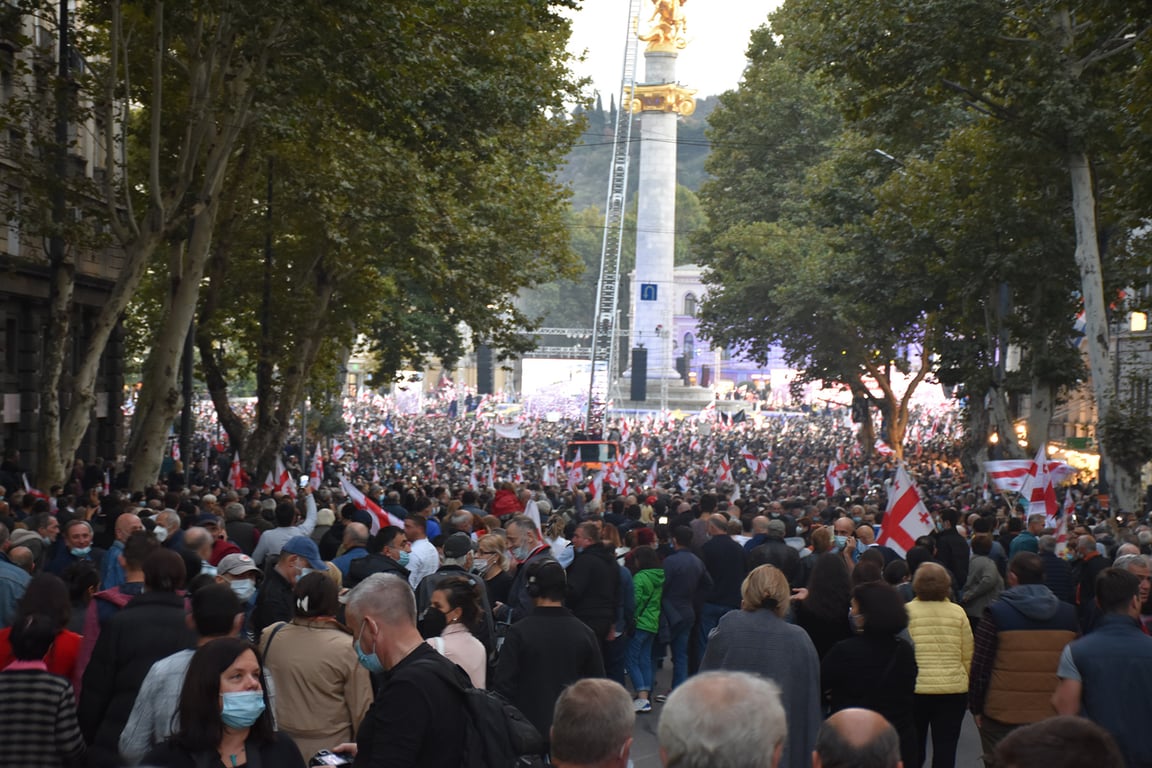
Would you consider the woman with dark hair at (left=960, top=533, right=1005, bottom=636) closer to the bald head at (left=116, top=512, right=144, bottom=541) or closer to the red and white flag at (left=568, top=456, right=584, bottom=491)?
the bald head at (left=116, top=512, right=144, bottom=541)

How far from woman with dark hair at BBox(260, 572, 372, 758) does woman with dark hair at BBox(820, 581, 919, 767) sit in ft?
6.95

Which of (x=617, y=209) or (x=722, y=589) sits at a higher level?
(x=617, y=209)

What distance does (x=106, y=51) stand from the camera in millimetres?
22562

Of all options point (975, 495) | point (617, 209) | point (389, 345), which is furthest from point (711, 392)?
point (975, 495)

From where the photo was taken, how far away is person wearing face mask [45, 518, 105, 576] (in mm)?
9953

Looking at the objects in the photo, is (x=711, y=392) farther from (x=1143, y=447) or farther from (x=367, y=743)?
(x=367, y=743)

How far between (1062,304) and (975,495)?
4.17 m

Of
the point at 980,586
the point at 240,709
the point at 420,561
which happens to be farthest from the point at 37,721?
the point at 980,586

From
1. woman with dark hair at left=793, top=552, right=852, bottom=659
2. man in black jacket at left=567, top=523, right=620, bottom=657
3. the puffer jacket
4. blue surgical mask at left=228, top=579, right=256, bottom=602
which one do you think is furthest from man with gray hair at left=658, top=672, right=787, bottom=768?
man in black jacket at left=567, top=523, right=620, bottom=657

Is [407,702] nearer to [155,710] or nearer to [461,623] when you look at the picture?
[155,710]

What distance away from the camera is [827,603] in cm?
857

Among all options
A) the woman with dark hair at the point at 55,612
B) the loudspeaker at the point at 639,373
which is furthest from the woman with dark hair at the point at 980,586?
the loudspeaker at the point at 639,373

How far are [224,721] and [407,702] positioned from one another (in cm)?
57

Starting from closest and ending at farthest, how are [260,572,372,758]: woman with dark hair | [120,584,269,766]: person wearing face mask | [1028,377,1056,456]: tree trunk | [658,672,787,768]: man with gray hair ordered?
[658,672,787,768]: man with gray hair → [120,584,269,766]: person wearing face mask → [260,572,372,758]: woman with dark hair → [1028,377,1056,456]: tree trunk
